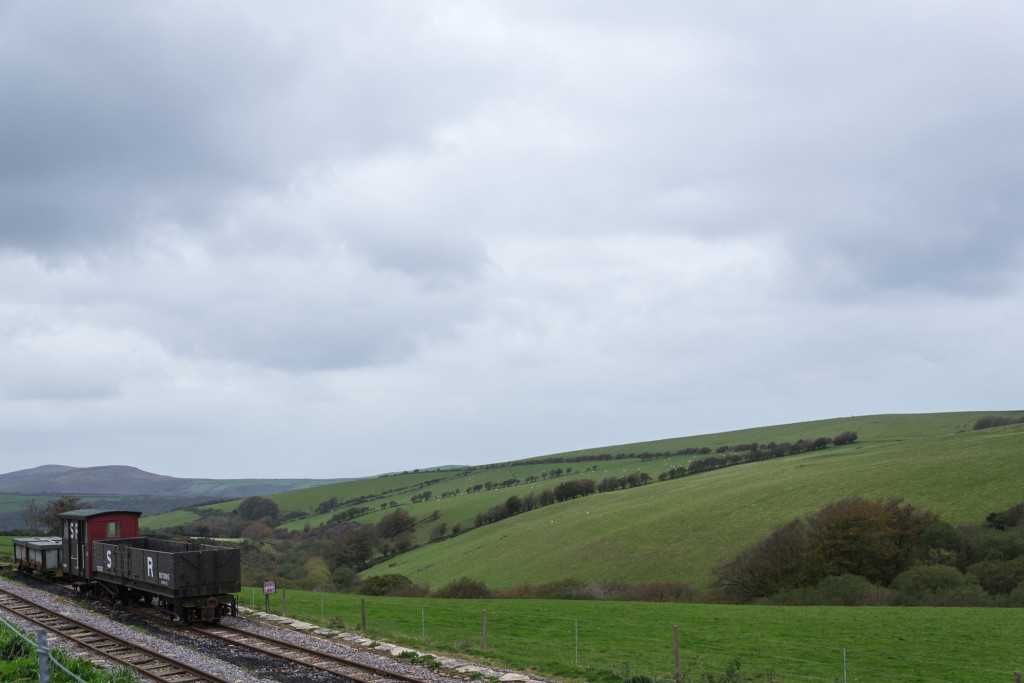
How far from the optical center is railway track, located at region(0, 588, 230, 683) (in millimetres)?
18234

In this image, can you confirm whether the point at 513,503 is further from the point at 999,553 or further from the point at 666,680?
the point at 666,680

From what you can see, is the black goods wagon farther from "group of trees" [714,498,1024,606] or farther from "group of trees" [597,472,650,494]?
"group of trees" [597,472,650,494]

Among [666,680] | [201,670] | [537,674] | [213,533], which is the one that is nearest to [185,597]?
[201,670]

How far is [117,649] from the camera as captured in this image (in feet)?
70.4

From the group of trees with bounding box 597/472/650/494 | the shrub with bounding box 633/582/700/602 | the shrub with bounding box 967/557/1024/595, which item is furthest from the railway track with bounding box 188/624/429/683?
the group of trees with bounding box 597/472/650/494

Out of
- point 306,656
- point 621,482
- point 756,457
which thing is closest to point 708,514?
point 621,482

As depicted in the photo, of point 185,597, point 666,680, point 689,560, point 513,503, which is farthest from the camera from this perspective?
point 513,503

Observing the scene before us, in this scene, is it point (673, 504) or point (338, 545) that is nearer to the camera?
point (673, 504)

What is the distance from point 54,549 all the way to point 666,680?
36417 mm

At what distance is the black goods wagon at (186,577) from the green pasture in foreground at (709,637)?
435 cm

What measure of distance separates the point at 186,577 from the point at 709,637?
902 inches

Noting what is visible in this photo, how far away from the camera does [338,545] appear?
100 meters

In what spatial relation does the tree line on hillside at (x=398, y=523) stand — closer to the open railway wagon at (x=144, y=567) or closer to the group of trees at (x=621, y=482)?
the group of trees at (x=621, y=482)

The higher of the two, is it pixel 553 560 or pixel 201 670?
pixel 201 670
